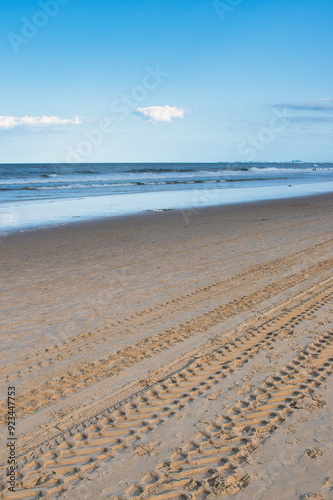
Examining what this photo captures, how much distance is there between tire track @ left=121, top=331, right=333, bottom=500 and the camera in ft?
8.79

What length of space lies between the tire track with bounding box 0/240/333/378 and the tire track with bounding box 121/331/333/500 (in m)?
2.03

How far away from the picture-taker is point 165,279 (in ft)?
25.6

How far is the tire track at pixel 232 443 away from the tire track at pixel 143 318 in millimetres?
2034

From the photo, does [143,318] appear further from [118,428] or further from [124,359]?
[118,428]

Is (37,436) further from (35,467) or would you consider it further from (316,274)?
(316,274)

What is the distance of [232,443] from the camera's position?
3.07 meters

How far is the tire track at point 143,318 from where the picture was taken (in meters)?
4.55

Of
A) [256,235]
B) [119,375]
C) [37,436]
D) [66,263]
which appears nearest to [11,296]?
[66,263]

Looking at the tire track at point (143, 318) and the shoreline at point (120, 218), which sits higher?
the shoreline at point (120, 218)

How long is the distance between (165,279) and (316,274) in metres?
2.79

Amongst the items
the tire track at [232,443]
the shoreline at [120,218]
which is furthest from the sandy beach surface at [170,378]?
the shoreline at [120,218]

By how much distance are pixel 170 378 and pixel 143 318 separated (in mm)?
1786

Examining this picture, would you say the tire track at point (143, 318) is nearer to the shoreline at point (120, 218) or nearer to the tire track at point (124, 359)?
the tire track at point (124, 359)

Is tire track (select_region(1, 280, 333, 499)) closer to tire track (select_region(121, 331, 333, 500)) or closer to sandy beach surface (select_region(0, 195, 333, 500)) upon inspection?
sandy beach surface (select_region(0, 195, 333, 500))
